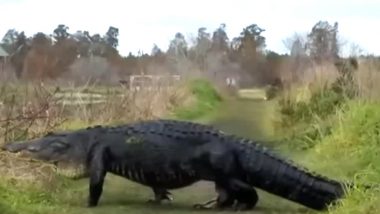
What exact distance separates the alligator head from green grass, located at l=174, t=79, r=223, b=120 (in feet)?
48.5

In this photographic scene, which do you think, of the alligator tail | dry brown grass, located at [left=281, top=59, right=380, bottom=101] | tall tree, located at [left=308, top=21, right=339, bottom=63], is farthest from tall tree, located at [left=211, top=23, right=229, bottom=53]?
the alligator tail

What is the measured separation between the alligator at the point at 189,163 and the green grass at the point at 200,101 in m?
15.1

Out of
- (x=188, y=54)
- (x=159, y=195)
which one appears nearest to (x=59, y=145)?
(x=159, y=195)

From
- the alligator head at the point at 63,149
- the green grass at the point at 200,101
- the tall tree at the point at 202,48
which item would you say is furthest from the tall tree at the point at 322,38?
the alligator head at the point at 63,149

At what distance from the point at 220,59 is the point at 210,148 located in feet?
172

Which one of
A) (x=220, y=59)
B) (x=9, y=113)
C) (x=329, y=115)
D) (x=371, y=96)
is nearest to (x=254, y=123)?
(x=329, y=115)

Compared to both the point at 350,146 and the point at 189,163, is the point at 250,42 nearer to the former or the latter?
the point at 350,146

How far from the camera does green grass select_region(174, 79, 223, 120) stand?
26739 millimetres

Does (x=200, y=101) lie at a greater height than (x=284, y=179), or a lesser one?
lesser

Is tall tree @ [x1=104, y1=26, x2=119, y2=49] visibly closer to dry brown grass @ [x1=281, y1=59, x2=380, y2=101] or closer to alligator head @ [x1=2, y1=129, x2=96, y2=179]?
dry brown grass @ [x1=281, y1=59, x2=380, y2=101]

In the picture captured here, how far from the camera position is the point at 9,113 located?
10312 mm

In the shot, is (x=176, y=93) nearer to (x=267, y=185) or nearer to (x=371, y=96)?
(x=371, y=96)

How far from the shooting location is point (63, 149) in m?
9.35

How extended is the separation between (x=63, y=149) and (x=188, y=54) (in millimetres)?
49292
